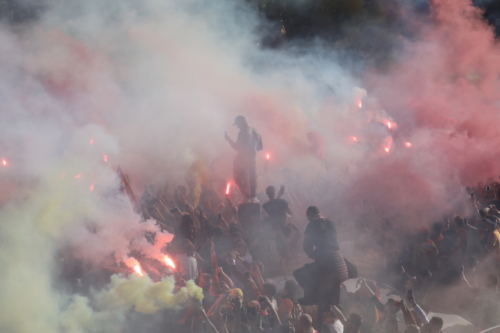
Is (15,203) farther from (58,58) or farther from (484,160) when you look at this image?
(484,160)

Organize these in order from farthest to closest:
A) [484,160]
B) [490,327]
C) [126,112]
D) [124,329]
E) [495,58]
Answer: [495,58] → [126,112] → [484,160] → [490,327] → [124,329]

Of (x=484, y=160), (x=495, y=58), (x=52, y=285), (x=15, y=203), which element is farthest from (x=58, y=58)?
(x=495, y=58)

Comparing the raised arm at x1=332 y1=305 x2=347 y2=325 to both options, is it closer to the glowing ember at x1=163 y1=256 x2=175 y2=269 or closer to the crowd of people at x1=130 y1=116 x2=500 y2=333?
the crowd of people at x1=130 y1=116 x2=500 y2=333

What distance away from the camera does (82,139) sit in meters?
7.39

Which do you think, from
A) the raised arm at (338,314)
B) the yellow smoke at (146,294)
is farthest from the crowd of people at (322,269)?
the yellow smoke at (146,294)

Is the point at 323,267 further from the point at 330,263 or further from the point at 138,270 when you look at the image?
the point at 138,270

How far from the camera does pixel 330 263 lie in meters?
3.89

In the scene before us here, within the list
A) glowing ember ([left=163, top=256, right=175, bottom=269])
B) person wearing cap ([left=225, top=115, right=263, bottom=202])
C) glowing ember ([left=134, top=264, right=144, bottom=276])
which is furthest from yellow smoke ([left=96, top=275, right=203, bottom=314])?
person wearing cap ([left=225, top=115, right=263, bottom=202])

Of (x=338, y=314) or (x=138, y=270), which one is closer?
(x=338, y=314)

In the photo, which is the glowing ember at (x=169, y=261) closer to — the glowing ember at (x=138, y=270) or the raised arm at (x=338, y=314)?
the glowing ember at (x=138, y=270)

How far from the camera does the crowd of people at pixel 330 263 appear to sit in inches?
154

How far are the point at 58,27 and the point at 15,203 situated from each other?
17.4ft

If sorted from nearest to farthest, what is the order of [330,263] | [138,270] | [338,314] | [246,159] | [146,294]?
1. [330,263]
2. [338,314]
3. [146,294]
4. [138,270]
5. [246,159]

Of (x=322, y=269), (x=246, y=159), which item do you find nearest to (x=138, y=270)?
(x=322, y=269)
